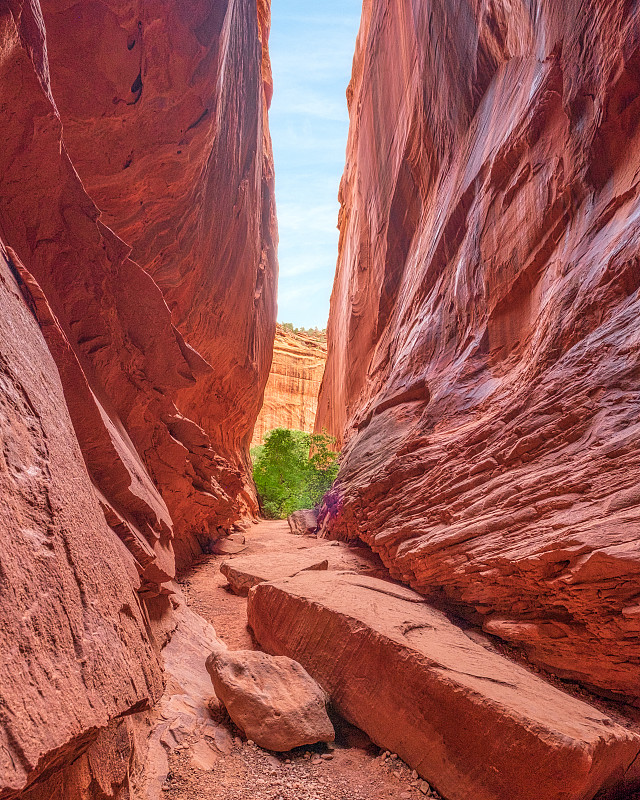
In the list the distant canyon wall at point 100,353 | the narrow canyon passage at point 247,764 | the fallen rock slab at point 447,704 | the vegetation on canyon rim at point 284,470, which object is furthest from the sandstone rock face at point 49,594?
the vegetation on canyon rim at point 284,470

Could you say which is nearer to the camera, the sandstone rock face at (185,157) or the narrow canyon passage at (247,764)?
the narrow canyon passage at (247,764)

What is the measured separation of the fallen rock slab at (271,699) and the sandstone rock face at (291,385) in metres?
36.6

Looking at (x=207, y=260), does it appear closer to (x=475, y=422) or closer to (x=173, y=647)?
(x=475, y=422)

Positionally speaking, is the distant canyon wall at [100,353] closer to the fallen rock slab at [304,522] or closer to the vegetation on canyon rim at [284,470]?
the fallen rock slab at [304,522]

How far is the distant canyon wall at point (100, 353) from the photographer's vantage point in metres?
1.86

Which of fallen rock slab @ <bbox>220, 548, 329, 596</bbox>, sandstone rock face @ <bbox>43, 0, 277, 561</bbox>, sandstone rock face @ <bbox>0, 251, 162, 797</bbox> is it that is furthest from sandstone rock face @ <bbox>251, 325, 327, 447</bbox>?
sandstone rock face @ <bbox>0, 251, 162, 797</bbox>

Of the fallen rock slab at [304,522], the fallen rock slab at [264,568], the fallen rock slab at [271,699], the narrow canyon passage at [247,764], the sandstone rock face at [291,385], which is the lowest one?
the narrow canyon passage at [247,764]

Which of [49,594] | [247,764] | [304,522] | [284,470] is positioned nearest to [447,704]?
[247,764]

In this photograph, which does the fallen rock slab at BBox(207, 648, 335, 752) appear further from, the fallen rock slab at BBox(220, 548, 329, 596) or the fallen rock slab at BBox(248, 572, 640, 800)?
the fallen rock slab at BBox(220, 548, 329, 596)

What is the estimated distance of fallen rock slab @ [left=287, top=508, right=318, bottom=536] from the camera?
37.2 feet

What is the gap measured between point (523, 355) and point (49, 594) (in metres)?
6.07

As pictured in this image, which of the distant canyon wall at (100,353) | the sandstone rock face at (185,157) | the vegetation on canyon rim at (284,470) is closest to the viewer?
the distant canyon wall at (100,353)

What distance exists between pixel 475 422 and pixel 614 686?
327cm

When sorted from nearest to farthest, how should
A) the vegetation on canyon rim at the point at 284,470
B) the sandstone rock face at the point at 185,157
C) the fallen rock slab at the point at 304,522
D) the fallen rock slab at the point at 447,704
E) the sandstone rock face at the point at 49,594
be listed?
the sandstone rock face at the point at 49,594 < the fallen rock slab at the point at 447,704 < the sandstone rock face at the point at 185,157 < the fallen rock slab at the point at 304,522 < the vegetation on canyon rim at the point at 284,470
